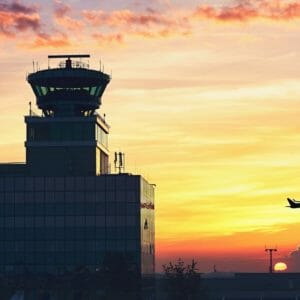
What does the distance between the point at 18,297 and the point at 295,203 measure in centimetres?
5105

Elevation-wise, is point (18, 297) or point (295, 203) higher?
point (295, 203)

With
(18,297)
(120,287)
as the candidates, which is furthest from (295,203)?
(120,287)

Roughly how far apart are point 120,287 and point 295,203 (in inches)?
3341

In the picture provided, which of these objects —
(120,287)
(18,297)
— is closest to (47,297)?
(120,287)

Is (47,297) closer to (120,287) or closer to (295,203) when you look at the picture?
(120,287)

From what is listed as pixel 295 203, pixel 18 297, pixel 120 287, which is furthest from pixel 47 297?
pixel 295 203

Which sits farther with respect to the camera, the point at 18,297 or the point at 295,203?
the point at 18,297

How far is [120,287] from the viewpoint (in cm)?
19988

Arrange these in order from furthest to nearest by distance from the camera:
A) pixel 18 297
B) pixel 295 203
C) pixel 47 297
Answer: pixel 47 297 < pixel 18 297 < pixel 295 203

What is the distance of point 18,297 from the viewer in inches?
6019

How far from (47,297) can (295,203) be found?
86.7 metres

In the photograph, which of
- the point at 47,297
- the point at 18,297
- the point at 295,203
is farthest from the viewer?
the point at 47,297

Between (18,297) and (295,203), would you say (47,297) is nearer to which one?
(18,297)

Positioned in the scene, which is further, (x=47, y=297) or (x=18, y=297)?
(x=47, y=297)
